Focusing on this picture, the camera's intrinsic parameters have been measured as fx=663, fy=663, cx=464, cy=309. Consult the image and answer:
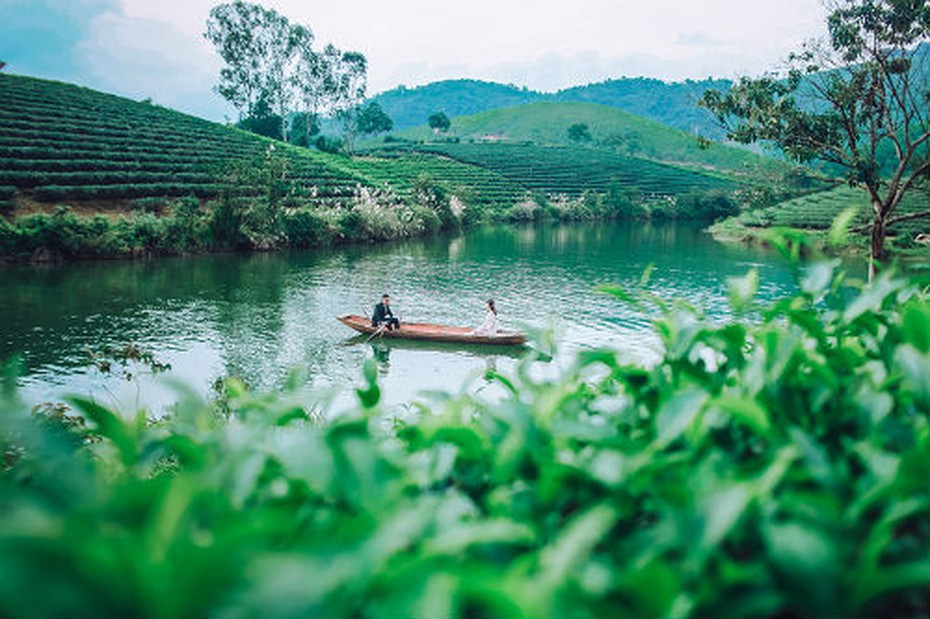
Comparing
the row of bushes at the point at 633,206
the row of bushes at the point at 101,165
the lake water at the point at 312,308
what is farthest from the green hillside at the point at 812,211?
the row of bushes at the point at 101,165

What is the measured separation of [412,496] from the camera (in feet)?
3.58

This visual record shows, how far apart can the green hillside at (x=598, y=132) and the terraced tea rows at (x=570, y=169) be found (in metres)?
15.9

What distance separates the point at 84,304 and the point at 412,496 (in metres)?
19.1

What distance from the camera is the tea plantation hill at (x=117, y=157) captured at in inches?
1201

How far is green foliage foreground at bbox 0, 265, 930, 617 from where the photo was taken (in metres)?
0.65

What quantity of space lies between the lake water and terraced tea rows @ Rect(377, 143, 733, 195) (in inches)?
1669

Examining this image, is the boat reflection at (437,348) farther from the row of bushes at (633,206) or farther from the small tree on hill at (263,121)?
the small tree on hill at (263,121)

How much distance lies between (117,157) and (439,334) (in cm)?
3028

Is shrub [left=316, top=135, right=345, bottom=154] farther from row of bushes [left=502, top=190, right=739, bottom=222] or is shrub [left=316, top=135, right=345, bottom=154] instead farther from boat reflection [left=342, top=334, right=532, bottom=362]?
boat reflection [left=342, top=334, right=532, bottom=362]

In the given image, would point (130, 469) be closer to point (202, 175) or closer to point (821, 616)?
point (821, 616)

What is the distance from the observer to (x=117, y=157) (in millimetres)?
36656

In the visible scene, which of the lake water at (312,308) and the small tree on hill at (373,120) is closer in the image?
the lake water at (312,308)

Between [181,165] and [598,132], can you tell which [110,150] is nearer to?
[181,165]

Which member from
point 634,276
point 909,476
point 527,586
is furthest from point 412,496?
point 634,276
